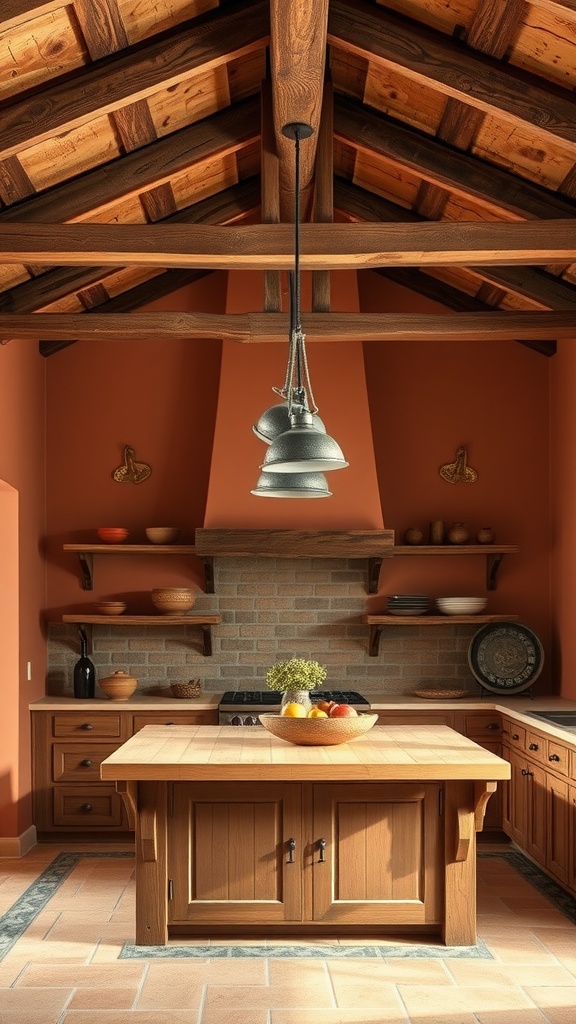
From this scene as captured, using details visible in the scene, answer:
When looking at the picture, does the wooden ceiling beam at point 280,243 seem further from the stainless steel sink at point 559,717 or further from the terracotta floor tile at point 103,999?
the terracotta floor tile at point 103,999

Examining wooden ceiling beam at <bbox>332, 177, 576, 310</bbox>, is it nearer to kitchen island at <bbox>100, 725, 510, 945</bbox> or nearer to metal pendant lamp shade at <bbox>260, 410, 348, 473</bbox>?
metal pendant lamp shade at <bbox>260, 410, 348, 473</bbox>

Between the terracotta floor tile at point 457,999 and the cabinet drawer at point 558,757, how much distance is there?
129 centimetres

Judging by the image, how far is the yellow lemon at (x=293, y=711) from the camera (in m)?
4.56

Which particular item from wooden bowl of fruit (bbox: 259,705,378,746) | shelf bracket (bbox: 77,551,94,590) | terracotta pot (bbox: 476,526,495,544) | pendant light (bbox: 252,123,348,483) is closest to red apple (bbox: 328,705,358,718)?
wooden bowl of fruit (bbox: 259,705,378,746)

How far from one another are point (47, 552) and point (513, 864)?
3537mm

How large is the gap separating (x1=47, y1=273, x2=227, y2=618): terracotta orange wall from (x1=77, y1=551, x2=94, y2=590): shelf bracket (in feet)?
0.15

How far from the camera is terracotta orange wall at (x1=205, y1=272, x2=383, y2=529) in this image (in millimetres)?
6793

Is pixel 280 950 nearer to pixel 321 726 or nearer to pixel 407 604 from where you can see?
pixel 321 726

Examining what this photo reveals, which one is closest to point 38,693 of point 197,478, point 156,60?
point 197,478

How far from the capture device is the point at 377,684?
7.06 meters

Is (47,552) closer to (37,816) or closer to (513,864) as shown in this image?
(37,816)

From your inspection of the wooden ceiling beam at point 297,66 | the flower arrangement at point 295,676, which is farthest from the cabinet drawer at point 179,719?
the wooden ceiling beam at point 297,66

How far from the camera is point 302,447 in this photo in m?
3.99

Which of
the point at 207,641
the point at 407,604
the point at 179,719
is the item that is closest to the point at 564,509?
the point at 407,604
